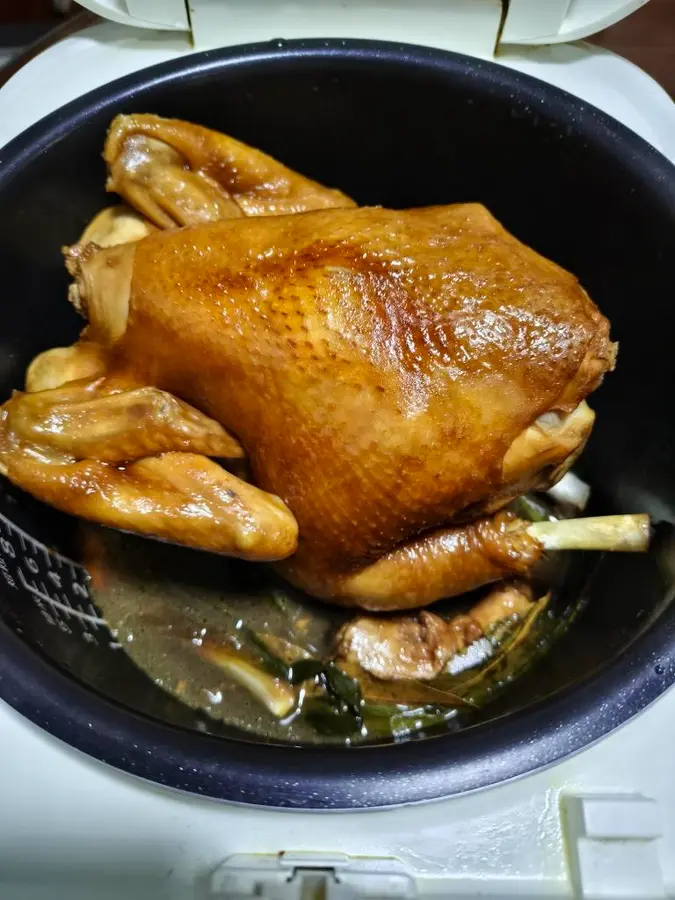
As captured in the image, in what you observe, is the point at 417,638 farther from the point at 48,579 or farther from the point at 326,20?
the point at 326,20

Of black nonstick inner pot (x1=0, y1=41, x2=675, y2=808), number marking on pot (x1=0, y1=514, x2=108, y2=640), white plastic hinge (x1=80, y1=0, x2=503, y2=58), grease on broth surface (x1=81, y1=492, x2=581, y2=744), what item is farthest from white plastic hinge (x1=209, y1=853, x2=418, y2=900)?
→ white plastic hinge (x1=80, y1=0, x2=503, y2=58)

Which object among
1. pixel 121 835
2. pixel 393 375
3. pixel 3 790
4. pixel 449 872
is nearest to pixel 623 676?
pixel 449 872

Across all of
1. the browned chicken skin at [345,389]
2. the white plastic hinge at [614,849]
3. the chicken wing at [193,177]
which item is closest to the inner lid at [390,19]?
the chicken wing at [193,177]

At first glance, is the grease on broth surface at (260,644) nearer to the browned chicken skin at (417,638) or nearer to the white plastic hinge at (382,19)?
the browned chicken skin at (417,638)

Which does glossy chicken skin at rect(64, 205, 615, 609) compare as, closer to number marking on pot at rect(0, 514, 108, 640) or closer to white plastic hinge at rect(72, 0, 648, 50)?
number marking on pot at rect(0, 514, 108, 640)

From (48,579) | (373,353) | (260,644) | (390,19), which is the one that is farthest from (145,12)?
(260,644)

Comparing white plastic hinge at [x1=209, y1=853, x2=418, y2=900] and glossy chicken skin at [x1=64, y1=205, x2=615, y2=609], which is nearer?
white plastic hinge at [x1=209, y1=853, x2=418, y2=900]

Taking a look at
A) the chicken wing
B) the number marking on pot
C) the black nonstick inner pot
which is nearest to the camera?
the black nonstick inner pot
